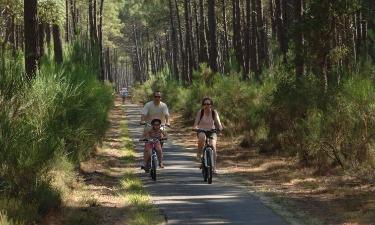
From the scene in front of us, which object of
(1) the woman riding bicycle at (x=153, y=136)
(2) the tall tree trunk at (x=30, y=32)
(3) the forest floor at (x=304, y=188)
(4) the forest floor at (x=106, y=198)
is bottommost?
(3) the forest floor at (x=304, y=188)

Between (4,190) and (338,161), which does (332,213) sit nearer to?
(338,161)

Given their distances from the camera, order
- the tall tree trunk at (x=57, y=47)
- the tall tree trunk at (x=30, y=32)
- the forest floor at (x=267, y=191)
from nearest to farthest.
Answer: the forest floor at (x=267, y=191) < the tall tree trunk at (x=30, y=32) < the tall tree trunk at (x=57, y=47)

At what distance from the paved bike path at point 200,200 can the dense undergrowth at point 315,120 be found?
2.41m

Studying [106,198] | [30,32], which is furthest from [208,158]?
[30,32]

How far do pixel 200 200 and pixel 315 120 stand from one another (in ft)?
13.7

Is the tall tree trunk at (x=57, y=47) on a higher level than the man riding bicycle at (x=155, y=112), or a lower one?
higher

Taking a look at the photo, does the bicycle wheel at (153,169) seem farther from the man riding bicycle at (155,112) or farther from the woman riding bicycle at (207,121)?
the woman riding bicycle at (207,121)

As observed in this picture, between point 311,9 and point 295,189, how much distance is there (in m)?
5.61

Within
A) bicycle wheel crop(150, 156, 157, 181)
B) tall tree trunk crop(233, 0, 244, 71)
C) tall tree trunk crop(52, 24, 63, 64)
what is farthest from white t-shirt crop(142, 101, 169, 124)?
tall tree trunk crop(233, 0, 244, 71)

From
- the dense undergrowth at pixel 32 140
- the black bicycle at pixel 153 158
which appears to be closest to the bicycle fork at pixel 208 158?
the black bicycle at pixel 153 158

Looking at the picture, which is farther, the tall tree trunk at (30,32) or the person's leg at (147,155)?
the person's leg at (147,155)

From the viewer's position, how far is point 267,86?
18.9 metres

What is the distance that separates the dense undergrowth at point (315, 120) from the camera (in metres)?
12.5

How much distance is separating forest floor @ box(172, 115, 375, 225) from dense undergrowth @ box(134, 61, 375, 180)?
0.38m
